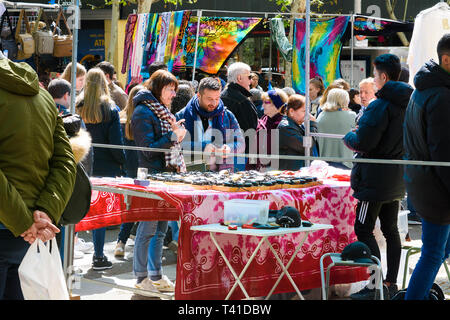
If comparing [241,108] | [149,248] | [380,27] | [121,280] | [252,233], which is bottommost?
[121,280]

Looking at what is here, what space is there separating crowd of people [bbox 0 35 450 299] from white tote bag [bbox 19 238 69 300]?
0.24ft

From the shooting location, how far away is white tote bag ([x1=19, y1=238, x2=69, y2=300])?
3.64 m

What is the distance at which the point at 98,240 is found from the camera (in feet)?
24.5

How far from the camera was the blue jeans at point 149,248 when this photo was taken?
21.1 ft

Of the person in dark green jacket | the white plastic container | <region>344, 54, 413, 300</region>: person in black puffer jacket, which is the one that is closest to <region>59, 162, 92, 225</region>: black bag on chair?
the person in dark green jacket

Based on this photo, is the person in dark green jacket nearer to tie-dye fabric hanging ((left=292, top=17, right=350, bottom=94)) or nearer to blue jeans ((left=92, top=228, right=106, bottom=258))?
blue jeans ((left=92, top=228, right=106, bottom=258))

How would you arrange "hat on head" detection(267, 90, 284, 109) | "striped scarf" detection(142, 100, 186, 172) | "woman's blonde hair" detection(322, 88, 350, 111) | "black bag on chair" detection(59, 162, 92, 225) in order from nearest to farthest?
"black bag on chair" detection(59, 162, 92, 225)
"striped scarf" detection(142, 100, 186, 172)
"hat on head" detection(267, 90, 284, 109)
"woman's blonde hair" detection(322, 88, 350, 111)

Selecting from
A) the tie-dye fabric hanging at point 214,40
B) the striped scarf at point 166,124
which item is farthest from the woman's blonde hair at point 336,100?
the tie-dye fabric hanging at point 214,40

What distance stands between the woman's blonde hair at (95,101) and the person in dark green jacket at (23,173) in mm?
4022

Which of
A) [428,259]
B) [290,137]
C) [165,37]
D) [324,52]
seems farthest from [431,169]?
[165,37]

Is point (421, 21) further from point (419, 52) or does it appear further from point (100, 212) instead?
point (100, 212)

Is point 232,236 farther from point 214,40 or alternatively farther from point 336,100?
point 214,40

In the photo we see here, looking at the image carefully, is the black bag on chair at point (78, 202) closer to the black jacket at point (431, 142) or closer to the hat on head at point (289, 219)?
the hat on head at point (289, 219)

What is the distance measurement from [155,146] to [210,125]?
2.15ft
